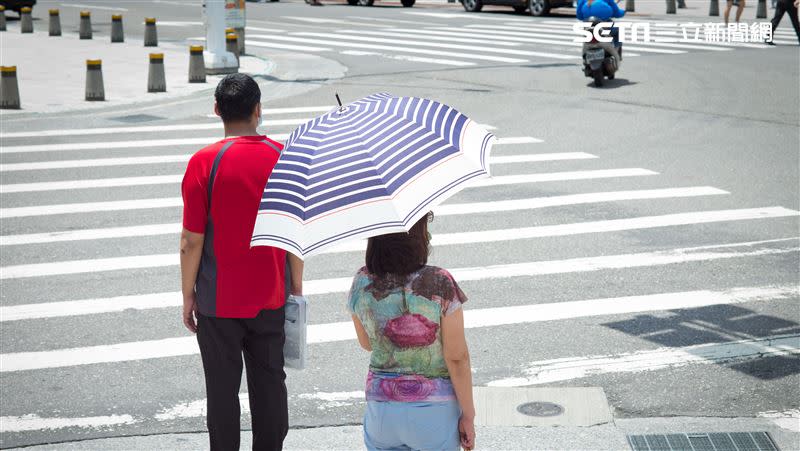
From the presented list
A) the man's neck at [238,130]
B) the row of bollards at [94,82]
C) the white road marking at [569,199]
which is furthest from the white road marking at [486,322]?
the row of bollards at [94,82]

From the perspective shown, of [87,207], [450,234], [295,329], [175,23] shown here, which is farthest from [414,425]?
[175,23]

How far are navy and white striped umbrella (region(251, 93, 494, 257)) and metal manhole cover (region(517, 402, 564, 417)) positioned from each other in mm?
2437

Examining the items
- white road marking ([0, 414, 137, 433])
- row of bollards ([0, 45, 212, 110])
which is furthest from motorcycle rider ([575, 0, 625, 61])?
white road marking ([0, 414, 137, 433])

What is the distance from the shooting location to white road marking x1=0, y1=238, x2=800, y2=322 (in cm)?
766

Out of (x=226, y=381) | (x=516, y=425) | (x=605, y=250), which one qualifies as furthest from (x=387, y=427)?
(x=605, y=250)

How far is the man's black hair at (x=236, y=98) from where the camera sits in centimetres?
432

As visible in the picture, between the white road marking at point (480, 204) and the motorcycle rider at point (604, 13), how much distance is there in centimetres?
748

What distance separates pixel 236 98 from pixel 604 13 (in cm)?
1458

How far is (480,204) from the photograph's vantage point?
10.8 metres

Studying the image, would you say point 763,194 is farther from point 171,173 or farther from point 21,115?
point 21,115

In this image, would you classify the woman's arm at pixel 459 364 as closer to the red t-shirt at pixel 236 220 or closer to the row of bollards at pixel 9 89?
the red t-shirt at pixel 236 220

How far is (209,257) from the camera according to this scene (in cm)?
445

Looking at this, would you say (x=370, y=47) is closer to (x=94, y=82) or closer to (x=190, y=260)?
(x=94, y=82)

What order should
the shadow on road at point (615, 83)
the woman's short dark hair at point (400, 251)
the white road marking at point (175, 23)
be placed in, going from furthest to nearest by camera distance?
the white road marking at point (175, 23) < the shadow on road at point (615, 83) < the woman's short dark hair at point (400, 251)
